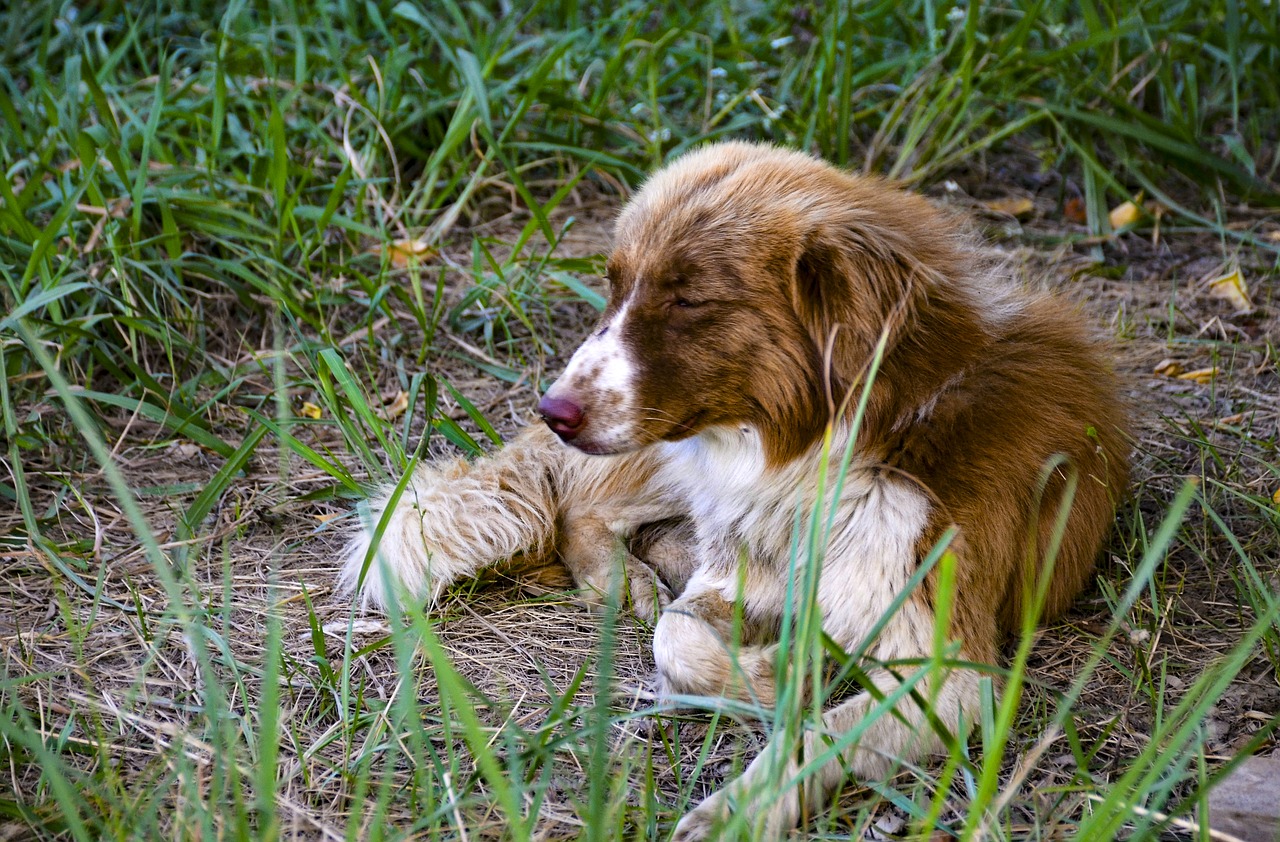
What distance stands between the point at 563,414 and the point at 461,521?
68cm

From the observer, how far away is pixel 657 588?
3.12 meters

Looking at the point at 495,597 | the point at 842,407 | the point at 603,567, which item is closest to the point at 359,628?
the point at 495,597

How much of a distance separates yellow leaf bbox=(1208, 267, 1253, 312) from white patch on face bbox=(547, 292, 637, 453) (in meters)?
2.76

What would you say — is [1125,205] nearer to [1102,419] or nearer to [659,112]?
[659,112]

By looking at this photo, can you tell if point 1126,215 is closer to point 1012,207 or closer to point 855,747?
point 1012,207

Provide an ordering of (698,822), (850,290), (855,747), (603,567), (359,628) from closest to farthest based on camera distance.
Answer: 1. (855,747)
2. (698,822)
3. (850,290)
4. (359,628)
5. (603,567)

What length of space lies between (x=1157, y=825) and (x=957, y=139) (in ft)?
11.1

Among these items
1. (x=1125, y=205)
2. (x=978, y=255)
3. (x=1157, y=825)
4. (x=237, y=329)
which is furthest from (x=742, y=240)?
(x=1125, y=205)

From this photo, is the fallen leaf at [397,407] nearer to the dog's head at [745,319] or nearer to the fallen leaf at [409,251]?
the fallen leaf at [409,251]

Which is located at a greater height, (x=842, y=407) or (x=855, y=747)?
(x=842, y=407)

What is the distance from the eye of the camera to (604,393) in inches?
101

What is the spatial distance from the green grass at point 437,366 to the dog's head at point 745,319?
553 mm

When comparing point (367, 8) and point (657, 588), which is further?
point (367, 8)

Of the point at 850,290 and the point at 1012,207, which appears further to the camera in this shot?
Answer: the point at 1012,207
